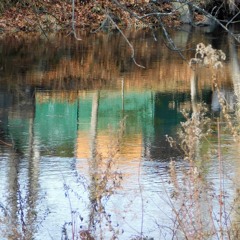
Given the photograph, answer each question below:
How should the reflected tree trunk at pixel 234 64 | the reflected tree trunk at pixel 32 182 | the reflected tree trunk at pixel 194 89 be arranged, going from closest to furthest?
the reflected tree trunk at pixel 32 182 → the reflected tree trunk at pixel 194 89 → the reflected tree trunk at pixel 234 64

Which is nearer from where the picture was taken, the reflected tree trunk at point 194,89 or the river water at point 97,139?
the river water at point 97,139

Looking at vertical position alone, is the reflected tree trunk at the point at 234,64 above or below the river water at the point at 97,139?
above

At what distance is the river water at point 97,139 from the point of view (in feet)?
28.1

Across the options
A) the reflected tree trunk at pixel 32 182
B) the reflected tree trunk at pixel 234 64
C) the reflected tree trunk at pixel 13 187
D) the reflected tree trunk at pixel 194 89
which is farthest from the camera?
the reflected tree trunk at pixel 234 64

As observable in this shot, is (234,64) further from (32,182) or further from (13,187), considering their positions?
(13,187)

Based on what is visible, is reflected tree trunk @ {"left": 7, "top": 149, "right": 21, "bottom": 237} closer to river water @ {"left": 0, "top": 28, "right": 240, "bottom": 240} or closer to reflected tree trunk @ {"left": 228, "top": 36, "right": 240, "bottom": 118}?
river water @ {"left": 0, "top": 28, "right": 240, "bottom": 240}

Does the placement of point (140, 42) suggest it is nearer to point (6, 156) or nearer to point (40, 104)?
point (40, 104)

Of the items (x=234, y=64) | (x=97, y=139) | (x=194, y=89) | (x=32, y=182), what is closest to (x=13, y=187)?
(x=32, y=182)

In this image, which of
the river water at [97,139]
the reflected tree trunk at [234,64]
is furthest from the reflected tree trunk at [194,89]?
the reflected tree trunk at [234,64]

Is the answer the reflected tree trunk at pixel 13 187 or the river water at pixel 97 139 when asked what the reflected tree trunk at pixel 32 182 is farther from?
the reflected tree trunk at pixel 13 187

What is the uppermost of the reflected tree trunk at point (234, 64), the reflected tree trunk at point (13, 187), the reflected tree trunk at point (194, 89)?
the reflected tree trunk at point (234, 64)

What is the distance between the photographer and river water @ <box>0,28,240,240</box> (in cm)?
857

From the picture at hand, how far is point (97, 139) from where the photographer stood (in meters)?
13.7

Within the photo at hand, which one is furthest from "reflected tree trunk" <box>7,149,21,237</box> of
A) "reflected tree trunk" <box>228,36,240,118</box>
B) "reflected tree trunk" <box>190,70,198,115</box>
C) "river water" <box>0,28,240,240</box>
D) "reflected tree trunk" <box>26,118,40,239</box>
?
"reflected tree trunk" <box>228,36,240,118</box>
